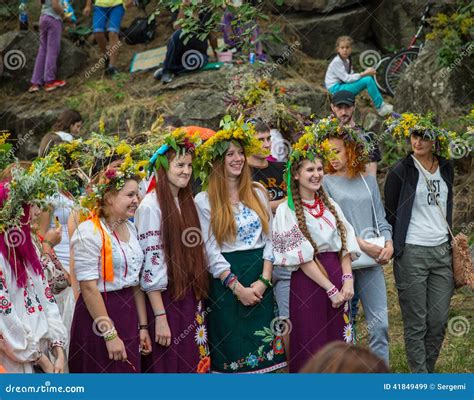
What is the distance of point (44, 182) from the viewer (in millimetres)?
4742

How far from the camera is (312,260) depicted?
5.55 m

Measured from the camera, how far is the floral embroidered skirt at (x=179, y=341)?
212 inches

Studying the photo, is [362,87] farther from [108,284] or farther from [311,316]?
[108,284]

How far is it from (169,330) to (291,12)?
8.16 metres

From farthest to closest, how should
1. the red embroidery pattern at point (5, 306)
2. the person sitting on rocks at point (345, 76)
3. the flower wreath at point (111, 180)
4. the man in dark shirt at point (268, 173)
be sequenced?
the person sitting on rocks at point (345, 76)
the man in dark shirt at point (268, 173)
the flower wreath at point (111, 180)
the red embroidery pattern at point (5, 306)

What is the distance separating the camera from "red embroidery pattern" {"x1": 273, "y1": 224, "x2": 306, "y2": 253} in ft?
18.1

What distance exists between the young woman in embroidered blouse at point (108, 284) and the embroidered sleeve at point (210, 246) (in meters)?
0.43

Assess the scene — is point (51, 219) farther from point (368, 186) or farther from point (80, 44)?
point (80, 44)

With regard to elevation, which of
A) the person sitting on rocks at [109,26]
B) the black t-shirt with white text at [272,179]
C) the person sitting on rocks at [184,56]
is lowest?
the black t-shirt with white text at [272,179]

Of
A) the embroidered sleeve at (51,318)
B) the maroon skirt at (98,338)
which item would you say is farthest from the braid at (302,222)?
the embroidered sleeve at (51,318)

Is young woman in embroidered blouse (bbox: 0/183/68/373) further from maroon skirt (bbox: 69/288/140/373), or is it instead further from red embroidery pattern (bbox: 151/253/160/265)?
red embroidery pattern (bbox: 151/253/160/265)

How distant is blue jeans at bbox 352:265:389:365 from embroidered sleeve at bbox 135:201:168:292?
1339 mm

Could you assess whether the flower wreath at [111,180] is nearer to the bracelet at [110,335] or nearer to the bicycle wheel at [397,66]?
the bracelet at [110,335]

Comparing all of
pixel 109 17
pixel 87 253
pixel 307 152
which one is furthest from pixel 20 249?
pixel 109 17
